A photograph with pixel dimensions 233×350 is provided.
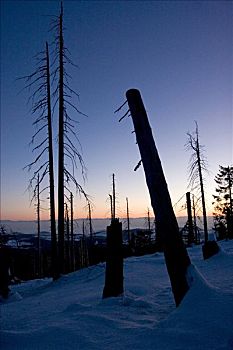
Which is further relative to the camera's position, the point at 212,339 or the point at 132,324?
the point at 132,324

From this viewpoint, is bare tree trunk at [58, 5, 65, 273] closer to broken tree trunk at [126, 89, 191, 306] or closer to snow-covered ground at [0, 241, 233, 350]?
snow-covered ground at [0, 241, 233, 350]

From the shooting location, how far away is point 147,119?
6.38 meters

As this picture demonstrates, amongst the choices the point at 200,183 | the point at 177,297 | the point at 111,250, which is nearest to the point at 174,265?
the point at 177,297

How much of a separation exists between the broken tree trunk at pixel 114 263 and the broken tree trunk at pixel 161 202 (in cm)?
206

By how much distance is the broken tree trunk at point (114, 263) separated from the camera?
7352mm

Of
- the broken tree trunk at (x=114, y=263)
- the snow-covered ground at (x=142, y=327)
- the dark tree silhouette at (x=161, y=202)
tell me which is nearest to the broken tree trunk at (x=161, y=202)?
the dark tree silhouette at (x=161, y=202)

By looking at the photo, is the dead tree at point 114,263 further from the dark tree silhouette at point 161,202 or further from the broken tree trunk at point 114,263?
the dark tree silhouette at point 161,202

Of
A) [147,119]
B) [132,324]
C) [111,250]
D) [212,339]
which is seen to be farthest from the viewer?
[111,250]

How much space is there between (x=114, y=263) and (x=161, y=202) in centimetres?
246

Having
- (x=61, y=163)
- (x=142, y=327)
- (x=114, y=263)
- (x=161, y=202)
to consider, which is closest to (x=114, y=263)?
(x=114, y=263)

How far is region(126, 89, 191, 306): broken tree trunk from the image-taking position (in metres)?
5.54

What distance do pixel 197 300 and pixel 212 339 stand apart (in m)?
0.91

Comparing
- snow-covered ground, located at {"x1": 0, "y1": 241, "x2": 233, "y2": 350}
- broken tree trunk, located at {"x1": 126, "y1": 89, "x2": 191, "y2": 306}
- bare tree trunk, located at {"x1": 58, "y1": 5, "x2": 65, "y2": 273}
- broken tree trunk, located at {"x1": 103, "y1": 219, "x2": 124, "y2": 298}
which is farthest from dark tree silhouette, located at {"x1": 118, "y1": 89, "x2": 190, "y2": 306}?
bare tree trunk, located at {"x1": 58, "y1": 5, "x2": 65, "y2": 273}

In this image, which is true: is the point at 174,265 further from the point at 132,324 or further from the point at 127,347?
the point at 127,347
